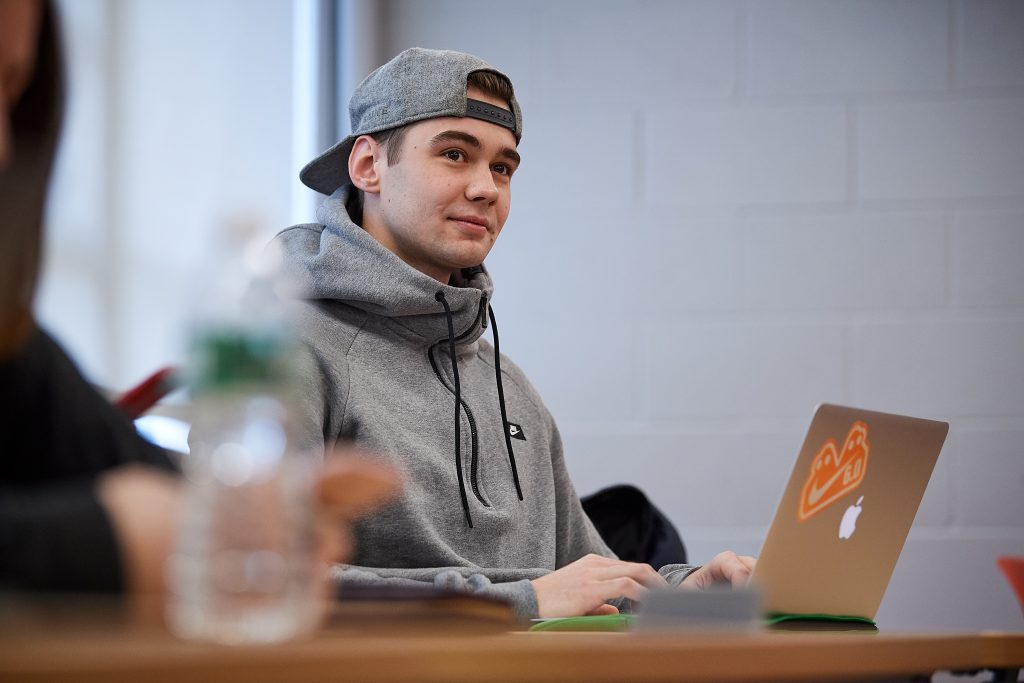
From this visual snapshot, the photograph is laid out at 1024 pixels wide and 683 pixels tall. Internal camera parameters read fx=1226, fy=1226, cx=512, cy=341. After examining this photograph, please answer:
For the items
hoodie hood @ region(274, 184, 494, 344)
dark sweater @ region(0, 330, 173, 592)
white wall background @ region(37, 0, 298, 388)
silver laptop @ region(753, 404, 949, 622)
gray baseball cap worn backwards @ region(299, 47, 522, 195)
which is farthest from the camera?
white wall background @ region(37, 0, 298, 388)

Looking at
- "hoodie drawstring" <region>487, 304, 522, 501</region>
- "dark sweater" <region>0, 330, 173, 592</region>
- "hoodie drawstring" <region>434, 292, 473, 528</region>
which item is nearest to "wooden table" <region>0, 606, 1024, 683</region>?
"dark sweater" <region>0, 330, 173, 592</region>

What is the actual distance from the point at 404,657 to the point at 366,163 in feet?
5.27

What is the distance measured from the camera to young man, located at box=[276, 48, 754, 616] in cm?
173

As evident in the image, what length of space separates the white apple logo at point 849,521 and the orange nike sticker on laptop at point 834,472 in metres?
0.03

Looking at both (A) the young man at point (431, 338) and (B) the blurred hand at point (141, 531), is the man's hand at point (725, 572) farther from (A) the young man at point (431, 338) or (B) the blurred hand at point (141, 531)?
(B) the blurred hand at point (141, 531)

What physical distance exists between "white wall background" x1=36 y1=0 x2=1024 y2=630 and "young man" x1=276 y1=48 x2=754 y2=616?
85 centimetres

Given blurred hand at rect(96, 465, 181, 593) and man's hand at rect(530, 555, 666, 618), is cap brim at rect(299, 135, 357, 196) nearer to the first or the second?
man's hand at rect(530, 555, 666, 618)

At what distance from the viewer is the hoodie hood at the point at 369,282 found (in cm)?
183

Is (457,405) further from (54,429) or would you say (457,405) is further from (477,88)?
(54,429)

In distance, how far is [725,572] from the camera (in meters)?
1.60

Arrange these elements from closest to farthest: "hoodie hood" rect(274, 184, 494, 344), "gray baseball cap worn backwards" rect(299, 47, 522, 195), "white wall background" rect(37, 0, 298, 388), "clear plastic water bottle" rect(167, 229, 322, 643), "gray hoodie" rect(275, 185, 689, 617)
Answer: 1. "clear plastic water bottle" rect(167, 229, 322, 643)
2. "gray hoodie" rect(275, 185, 689, 617)
3. "hoodie hood" rect(274, 184, 494, 344)
4. "gray baseball cap worn backwards" rect(299, 47, 522, 195)
5. "white wall background" rect(37, 0, 298, 388)

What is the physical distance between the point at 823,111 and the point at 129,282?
5.57 feet

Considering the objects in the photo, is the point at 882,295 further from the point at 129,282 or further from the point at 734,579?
the point at 129,282

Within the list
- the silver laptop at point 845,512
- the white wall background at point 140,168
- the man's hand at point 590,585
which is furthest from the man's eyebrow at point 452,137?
the silver laptop at point 845,512
